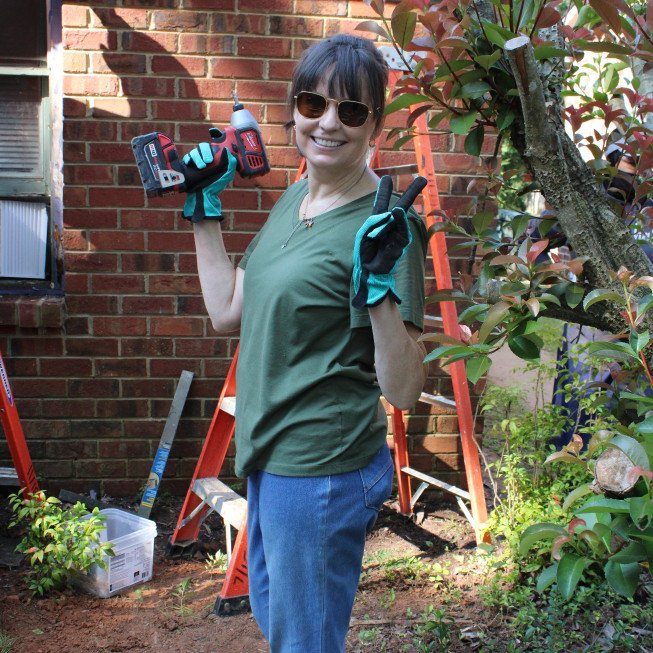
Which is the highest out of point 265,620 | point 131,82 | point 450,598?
point 131,82

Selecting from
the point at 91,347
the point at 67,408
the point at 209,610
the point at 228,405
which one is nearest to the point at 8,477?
the point at 67,408

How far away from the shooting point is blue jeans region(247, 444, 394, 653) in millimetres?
1713

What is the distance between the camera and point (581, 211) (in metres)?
1.81

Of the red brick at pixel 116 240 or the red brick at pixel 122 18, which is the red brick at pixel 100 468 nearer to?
the red brick at pixel 116 240

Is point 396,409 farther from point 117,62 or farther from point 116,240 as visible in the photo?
point 117,62

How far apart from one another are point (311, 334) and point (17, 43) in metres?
2.93

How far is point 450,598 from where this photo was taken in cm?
325

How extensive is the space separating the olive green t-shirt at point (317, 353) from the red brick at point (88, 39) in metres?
2.44

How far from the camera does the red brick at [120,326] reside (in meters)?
3.92

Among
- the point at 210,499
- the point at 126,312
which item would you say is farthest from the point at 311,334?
the point at 126,312

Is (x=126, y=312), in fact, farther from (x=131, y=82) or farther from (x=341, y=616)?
(x=341, y=616)

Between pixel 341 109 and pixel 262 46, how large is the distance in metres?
2.27

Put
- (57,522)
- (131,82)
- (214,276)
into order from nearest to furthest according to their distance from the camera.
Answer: (214,276), (57,522), (131,82)

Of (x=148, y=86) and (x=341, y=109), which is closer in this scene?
(x=341, y=109)
